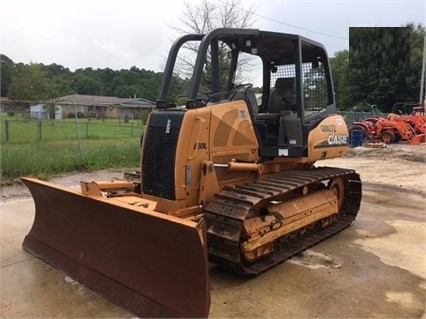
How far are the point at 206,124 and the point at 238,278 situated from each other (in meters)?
1.64

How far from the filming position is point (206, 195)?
4621 millimetres

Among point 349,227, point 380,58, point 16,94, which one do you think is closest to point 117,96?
point 16,94

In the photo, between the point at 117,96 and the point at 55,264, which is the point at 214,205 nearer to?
the point at 55,264

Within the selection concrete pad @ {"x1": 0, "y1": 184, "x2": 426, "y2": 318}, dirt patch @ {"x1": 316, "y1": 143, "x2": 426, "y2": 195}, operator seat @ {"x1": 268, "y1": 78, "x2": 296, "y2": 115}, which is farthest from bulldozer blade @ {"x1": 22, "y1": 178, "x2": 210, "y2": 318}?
dirt patch @ {"x1": 316, "y1": 143, "x2": 426, "y2": 195}

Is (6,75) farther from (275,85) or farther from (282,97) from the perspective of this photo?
(282,97)

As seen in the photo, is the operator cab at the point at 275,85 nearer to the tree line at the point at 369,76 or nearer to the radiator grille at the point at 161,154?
the radiator grille at the point at 161,154

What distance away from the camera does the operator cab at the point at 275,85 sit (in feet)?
16.6

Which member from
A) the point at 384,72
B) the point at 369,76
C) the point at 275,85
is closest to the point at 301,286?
the point at 275,85

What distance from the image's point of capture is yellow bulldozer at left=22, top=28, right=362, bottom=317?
3.75m

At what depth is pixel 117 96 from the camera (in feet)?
289

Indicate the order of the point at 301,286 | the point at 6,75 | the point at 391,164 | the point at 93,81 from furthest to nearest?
the point at 93,81 < the point at 6,75 < the point at 391,164 < the point at 301,286

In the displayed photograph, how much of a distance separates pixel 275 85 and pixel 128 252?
10.7 feet

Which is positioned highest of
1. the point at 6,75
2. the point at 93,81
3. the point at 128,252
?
the point at 93,81

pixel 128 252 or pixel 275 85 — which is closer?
pixel 128 252
